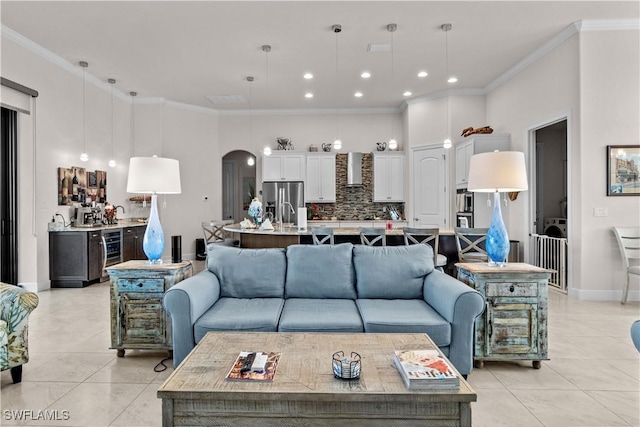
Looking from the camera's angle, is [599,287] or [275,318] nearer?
[275,318]

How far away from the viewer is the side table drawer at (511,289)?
280 cm

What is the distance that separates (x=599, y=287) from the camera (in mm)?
4781

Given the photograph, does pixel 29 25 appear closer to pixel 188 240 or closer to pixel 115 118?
pixel 115 118

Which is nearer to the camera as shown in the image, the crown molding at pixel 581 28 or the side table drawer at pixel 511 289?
the side table drawer at pixel 511 289

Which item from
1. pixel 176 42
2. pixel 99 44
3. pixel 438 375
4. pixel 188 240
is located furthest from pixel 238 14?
pixel 188 240

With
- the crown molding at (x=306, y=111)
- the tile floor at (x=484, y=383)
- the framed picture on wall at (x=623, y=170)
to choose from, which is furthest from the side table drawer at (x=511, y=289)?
the crown molding at (x=306, y=111)

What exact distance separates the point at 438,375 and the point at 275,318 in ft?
4.15

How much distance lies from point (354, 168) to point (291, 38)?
3.93 m

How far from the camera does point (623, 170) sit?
468 centimetres

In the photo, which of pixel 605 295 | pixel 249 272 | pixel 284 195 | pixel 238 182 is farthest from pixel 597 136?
pixel 238 182

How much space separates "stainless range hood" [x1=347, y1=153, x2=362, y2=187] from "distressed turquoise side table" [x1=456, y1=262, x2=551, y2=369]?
5907mm

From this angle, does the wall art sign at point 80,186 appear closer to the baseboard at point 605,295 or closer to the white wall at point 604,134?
the white wall at point 604,134

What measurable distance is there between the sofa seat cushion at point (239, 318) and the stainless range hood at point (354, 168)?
5973mm

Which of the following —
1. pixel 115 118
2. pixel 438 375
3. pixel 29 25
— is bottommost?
pixel 438 375
